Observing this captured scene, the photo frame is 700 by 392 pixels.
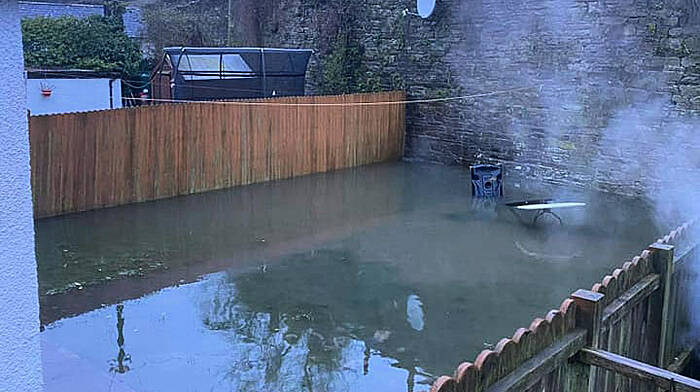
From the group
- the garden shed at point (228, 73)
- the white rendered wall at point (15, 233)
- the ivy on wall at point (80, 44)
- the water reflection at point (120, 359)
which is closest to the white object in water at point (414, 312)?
the water reflection at point (120, 359)

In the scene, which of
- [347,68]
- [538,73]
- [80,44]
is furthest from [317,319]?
[80,44]

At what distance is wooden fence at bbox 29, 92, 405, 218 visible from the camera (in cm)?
820

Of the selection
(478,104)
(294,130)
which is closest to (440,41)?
(478,104)

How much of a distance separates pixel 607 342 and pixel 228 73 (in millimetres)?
11217

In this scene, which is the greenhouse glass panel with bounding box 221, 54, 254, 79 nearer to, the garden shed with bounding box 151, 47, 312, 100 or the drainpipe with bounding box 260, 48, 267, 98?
the garden shed with bounding box 151, 47, 312, 100

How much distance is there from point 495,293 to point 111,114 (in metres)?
5.25

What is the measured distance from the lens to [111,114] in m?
8.66

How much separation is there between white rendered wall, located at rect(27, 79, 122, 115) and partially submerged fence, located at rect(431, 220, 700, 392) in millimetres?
9761

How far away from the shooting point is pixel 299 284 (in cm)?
621

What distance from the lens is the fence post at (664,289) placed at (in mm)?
3203

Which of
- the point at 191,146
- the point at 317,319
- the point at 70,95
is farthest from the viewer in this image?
the point at 70,95

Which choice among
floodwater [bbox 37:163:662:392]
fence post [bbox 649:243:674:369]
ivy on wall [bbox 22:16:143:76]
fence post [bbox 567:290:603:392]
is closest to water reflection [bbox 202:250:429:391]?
floodwater [bbox 37:163:662:392]

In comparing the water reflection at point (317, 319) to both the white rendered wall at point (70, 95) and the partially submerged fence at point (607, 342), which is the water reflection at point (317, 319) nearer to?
the partially submerged fence at point (607, 342)

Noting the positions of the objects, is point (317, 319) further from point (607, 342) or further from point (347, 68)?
point (347, 68)
